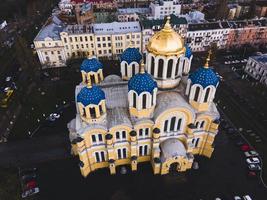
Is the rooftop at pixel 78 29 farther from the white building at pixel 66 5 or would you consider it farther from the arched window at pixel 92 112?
the arched window at pixel 92 112

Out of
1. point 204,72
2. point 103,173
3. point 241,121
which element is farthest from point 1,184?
point 241,121

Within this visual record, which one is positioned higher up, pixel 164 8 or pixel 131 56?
pixel 131 56

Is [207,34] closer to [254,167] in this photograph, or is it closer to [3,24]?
[254,167]

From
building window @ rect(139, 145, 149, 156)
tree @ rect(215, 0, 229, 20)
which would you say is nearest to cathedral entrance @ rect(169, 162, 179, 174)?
building window @ rect(139, 145, 149, 156)

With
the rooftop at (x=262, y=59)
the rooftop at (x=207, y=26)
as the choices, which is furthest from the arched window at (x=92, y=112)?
the rooftop at (x=207, y=26)

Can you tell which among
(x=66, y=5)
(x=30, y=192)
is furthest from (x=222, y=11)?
A: (x=30, y=192)
